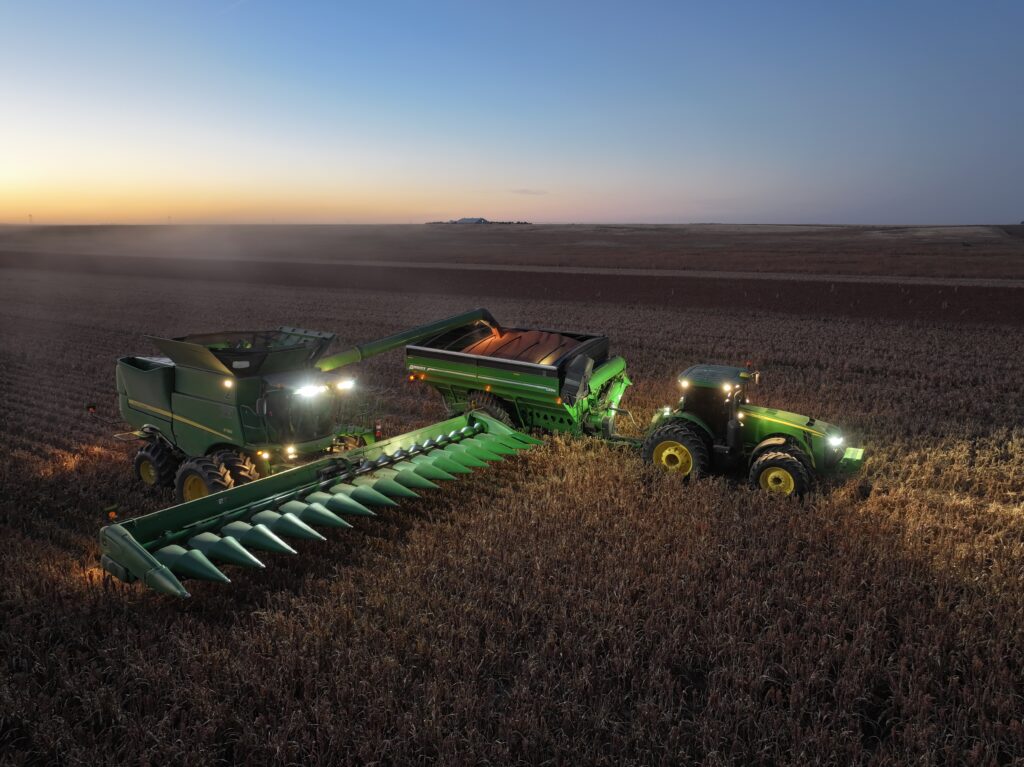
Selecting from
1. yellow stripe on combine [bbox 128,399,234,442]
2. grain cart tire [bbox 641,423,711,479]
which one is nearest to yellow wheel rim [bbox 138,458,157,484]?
yellow stripe on combine [bbox 128,399,234,442]

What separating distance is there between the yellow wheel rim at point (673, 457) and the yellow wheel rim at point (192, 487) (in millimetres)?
5145

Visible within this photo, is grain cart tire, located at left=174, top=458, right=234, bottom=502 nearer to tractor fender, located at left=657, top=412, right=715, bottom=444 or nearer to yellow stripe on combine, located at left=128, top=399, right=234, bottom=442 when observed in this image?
yellow stripe on combine, located at left=128, top=399, right=234, bottom=442

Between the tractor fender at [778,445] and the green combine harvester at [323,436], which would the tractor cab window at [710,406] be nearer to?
the green combine harvester at [323,436]

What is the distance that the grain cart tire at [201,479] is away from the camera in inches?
255

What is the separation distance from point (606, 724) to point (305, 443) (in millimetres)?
4688

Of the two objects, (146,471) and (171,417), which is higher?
(171,417)

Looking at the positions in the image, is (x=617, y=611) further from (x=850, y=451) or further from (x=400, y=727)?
(x=850, y=451)

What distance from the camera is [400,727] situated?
149 inches

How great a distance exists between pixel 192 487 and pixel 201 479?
0.22m

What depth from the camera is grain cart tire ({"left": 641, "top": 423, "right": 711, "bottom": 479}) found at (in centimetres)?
760

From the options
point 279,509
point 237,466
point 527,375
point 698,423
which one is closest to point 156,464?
point 237,466

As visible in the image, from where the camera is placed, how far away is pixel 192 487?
22.4 ft

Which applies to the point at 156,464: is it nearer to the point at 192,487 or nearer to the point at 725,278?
the point at 192,487

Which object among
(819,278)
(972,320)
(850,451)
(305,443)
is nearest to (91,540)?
(305,443)
